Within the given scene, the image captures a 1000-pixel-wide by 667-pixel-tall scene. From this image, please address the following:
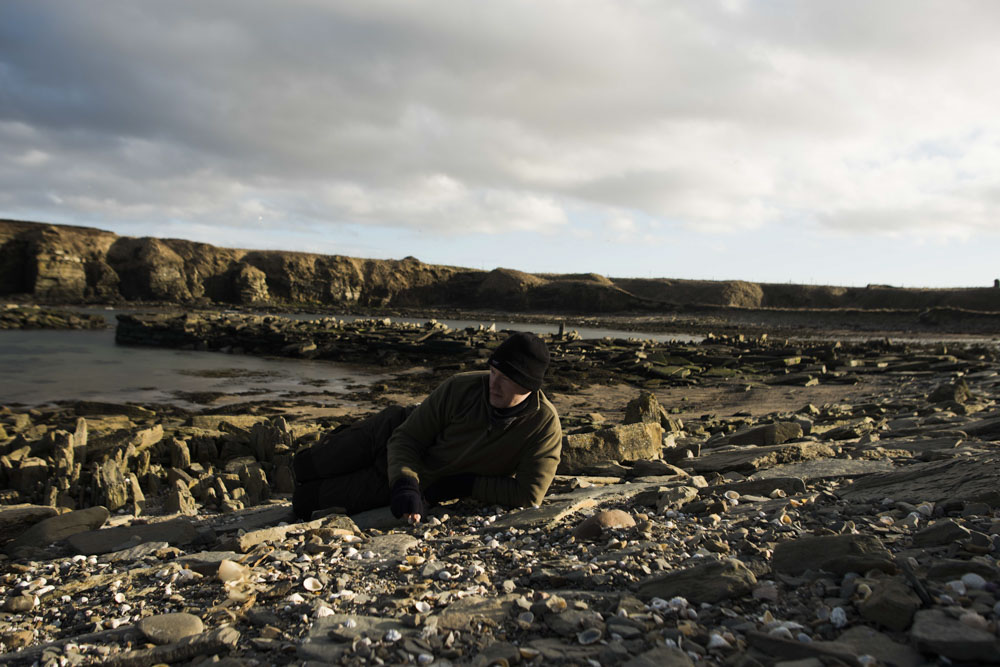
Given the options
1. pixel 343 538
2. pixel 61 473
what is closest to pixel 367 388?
pixel 61 473

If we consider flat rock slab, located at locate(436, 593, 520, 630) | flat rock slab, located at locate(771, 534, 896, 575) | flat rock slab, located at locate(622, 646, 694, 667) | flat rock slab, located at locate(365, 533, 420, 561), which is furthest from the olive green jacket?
flat rock slab, located at locate(622, 646, 694, 667)

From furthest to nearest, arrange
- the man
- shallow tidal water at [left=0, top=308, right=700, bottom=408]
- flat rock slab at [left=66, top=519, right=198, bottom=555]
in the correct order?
shallow tidal water at [left=0, top=308, right=700, bottom=408], flat rock slab at [left=66, top=519, right=198, bottom=555], the man

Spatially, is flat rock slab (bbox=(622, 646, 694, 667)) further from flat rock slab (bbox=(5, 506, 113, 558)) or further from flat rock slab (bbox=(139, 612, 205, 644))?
flat rock slab (bbox=(5, 506, 113, 558))

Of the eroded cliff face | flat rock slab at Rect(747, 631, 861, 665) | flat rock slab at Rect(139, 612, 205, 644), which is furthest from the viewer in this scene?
the eroded cliff face

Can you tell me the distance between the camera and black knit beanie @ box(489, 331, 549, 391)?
387cm

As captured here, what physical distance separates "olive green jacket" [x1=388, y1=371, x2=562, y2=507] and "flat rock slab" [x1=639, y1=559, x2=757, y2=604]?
64.6 inches

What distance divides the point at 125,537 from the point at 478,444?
2654 mm

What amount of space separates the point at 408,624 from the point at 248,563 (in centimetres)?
135

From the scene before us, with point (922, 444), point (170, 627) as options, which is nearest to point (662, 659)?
point (170, 627)

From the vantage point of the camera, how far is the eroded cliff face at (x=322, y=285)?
2463 inches

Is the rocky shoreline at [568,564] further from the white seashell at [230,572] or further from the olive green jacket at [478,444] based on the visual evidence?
the olive green jacket at [478,444]

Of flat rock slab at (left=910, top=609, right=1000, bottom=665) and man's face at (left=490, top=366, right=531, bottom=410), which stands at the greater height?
man's face at (left=490, top=366, right=531, bottom=410)

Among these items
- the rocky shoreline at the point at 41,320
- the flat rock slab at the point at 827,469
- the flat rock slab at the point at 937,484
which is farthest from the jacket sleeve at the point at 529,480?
the rocky shoreline at the point at 41,320

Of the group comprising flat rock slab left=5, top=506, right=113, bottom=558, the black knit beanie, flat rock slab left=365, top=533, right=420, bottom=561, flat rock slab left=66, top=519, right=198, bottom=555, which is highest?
the black knit beanie
